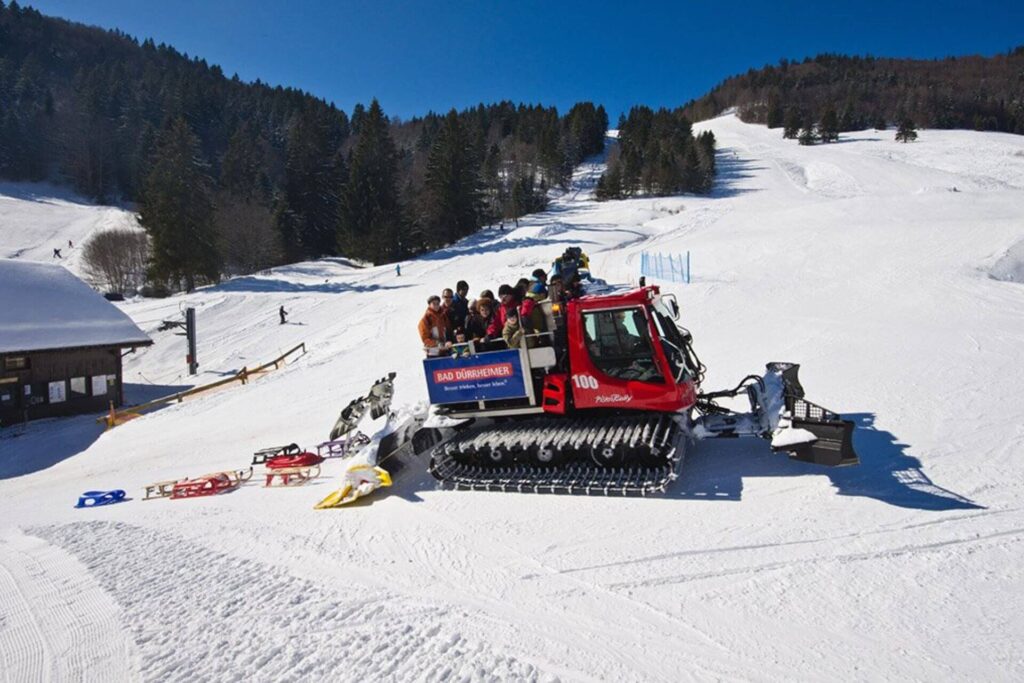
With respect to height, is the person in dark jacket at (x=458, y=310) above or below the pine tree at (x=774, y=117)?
below

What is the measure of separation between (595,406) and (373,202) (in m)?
49.0

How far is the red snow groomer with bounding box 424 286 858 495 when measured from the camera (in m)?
6.66

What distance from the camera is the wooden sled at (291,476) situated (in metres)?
8.62

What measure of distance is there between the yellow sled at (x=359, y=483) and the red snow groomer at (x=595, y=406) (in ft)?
2.40

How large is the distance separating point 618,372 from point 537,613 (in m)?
3.27

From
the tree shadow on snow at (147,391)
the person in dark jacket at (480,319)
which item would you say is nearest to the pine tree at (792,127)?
the tree shadow on snow at (147,391)

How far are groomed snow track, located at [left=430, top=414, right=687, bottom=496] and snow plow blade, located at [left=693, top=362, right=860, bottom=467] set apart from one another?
610 mm

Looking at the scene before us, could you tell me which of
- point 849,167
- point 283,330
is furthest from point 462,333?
point 849,167

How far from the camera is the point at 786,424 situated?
650 cm

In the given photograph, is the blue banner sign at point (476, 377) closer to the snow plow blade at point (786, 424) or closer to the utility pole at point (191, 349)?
the snow plow blade at point (786, 424)

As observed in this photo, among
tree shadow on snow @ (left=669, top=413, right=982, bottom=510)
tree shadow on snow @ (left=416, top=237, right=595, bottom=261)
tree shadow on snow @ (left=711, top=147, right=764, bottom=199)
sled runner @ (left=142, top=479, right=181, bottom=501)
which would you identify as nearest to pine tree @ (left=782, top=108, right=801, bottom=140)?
tree shadow on snow @ (left=711, top=147, right=764, bottom=199)

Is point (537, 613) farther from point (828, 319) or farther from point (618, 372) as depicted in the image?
point (828, 319)

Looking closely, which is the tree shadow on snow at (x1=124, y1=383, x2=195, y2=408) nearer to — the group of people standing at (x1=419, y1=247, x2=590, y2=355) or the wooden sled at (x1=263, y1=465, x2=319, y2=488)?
the wooden sled at (x1=263, y1=465, x2=319, y2=488)

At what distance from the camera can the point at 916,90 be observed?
11981 centimetres
